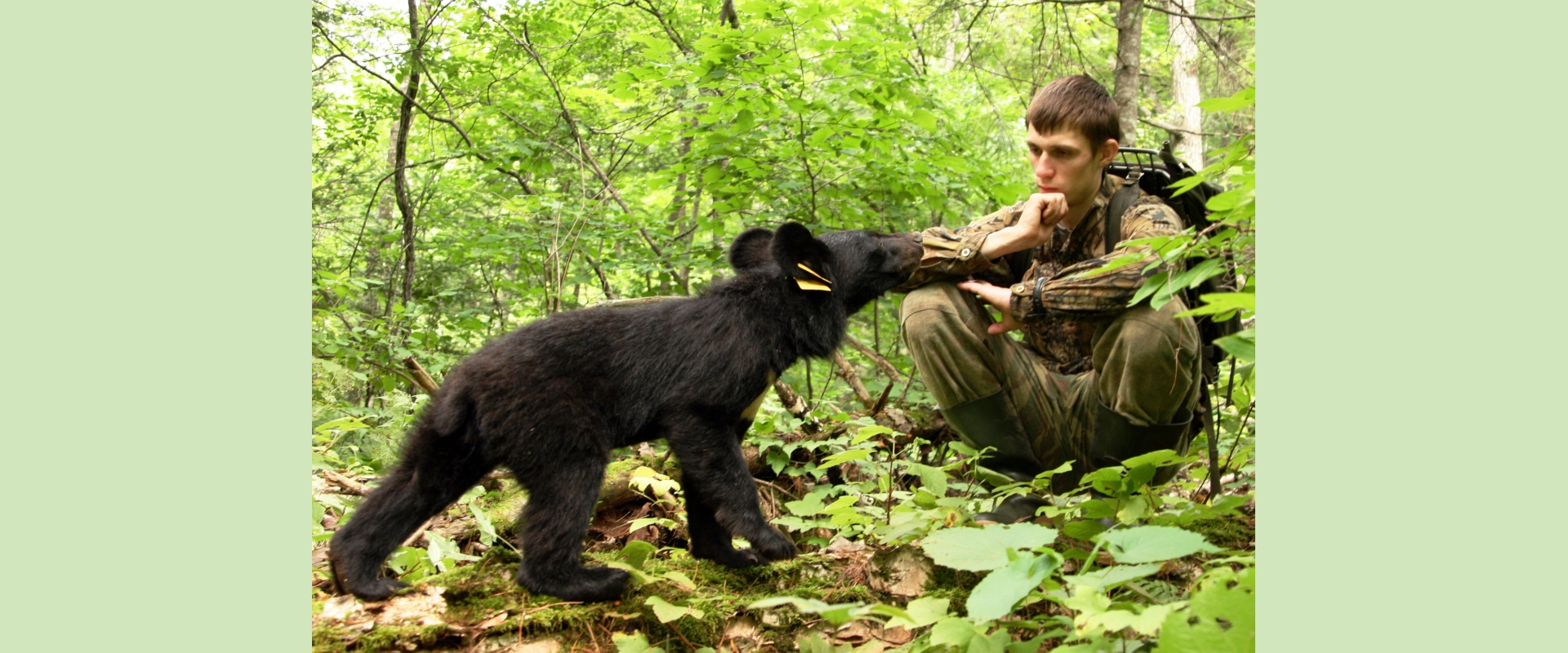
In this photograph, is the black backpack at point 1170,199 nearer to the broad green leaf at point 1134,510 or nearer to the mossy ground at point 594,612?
the broad green leaf at point 1134,510

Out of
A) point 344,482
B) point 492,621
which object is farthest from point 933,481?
point 344,482

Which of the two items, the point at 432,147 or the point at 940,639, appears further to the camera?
the point at 432,147

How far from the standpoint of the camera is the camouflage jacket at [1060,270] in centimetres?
377

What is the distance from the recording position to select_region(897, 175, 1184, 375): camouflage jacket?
3766mm

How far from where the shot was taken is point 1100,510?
3242 millimetres

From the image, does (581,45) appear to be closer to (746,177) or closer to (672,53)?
(672,53)

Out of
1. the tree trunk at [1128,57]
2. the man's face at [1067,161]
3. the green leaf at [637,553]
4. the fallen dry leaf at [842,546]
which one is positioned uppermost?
the tree trunk at [1128,57]

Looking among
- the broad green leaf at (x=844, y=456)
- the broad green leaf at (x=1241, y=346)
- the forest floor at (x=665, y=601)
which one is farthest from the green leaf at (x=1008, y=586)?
the broad green leaf at (x=844, y=456)

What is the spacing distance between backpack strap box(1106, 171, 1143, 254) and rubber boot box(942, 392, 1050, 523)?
0.89 meters

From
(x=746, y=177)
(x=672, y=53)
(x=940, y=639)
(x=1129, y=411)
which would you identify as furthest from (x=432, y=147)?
(x=940, y=639)

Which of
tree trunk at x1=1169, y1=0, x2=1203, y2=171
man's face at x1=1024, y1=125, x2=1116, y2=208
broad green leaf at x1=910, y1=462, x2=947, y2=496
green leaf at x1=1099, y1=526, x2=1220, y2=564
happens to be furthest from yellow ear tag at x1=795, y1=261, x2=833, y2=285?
tree trunk at x1=1169, y1=0, x2=1203, y2=171

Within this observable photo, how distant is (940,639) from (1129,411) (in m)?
1.99

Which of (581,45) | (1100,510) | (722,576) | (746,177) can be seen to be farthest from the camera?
(581,45)

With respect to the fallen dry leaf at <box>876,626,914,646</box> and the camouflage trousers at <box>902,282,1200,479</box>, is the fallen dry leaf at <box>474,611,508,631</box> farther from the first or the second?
the camouflage trousers at <box>902,282,1200,479</box>
